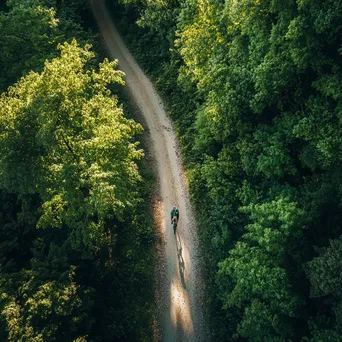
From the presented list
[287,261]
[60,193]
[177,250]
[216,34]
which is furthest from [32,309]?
[216,34]

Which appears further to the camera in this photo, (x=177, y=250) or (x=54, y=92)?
(x=177, y=250)

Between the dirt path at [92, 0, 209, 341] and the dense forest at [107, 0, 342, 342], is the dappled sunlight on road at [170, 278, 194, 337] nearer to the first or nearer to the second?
the dirt path at [92, 0, 209, 341]

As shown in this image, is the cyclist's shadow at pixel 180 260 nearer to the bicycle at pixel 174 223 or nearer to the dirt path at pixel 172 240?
the dirt path at pixel 172 240

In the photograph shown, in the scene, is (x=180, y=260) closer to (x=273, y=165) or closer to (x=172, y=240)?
(x=172, y=240)

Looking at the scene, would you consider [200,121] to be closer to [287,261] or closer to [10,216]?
[287,261]

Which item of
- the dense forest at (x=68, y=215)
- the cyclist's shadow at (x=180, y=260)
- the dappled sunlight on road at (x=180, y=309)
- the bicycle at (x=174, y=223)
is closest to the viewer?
the dense forest at (x=68, y=215)

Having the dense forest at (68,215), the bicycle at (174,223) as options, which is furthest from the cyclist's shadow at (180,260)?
the dense forest at (68,215)
